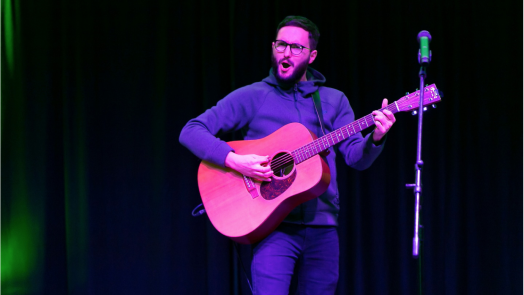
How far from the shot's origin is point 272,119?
2.15 meters

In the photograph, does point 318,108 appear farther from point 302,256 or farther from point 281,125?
point 302,256

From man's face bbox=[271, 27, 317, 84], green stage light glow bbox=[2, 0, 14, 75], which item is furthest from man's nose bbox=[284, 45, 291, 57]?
green stage light glow bbox=[2, 0, 14, 75]

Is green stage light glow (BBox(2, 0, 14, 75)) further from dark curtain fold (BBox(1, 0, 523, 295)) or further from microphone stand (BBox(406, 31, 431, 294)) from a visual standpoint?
microphone stand (BBox(406, 31, 431, 294))

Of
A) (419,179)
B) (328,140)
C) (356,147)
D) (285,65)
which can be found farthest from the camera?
(285,65)

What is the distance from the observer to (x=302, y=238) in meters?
2.00

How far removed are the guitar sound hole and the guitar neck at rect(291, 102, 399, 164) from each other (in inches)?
1.6

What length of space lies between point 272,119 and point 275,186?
0.36 meters

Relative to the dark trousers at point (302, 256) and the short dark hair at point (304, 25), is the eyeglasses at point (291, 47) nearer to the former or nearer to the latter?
the short dark hair at point (304, 25)

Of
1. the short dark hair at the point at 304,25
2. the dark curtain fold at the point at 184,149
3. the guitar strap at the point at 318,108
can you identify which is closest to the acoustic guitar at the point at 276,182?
the guitar strap at the point at 318,108

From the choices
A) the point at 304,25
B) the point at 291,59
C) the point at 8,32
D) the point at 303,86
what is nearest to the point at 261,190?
the point at 303,86

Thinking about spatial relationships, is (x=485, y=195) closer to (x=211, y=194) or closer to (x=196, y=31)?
(x=211, y=194)

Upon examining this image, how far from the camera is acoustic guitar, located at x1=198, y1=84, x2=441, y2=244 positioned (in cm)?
193

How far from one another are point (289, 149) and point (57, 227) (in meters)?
2.13

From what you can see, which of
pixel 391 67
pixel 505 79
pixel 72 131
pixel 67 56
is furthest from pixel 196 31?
pixel 505 79
